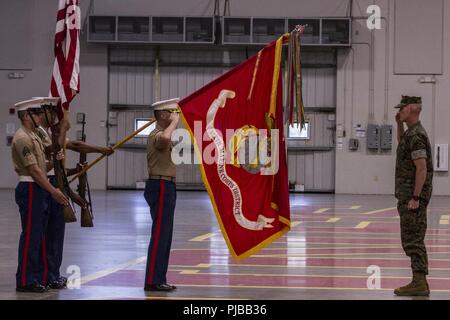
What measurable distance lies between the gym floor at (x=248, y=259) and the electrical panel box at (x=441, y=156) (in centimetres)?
1043

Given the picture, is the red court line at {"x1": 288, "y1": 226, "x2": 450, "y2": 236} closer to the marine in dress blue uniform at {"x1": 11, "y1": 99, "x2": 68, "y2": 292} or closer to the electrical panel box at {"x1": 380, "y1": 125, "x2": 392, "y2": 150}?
the marine in dress blue uniform at {"x1": 11, "y1": 99, "x2": 68, "y2": 292}

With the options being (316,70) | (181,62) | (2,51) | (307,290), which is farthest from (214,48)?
(307,290)

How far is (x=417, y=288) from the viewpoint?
31.4ft

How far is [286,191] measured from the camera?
31.6 ft

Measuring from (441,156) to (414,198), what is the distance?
74.1 feet

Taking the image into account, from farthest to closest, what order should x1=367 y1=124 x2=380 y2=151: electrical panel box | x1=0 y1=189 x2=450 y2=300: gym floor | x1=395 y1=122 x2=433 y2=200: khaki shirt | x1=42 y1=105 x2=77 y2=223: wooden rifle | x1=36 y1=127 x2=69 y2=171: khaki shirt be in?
x1=367 y1=124 x2=380 y2=151: electrical panel box
x1=36 y1=127 x2=69 y2=171: khaki shirt
x1=0 y1=189 x2=450 y2=300: gym floor
x1=42 y1=105 x2=77 y2=223: wooden rifle
x1=395 y1=122 x2=433 y2=200: khaki shirt

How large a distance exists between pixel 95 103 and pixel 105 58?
1.74m

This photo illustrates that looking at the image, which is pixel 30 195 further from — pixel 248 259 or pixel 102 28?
pixel 102 28

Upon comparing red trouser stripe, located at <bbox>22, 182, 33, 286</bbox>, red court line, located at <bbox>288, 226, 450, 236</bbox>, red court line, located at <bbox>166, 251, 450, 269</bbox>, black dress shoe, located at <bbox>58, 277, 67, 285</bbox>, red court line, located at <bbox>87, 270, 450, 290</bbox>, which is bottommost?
red court line, located at <bbox>288, 226, 450, 236</bbox>

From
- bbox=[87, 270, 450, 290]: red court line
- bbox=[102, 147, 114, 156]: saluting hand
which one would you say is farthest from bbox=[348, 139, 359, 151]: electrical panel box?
bbox=[102, 147, 114, 156]: saluting hand

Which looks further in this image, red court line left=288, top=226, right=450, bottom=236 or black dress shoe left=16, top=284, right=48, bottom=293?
red court line left=288, top=226, right=450, bottom=236

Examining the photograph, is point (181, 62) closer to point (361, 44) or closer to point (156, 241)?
point (361, 44)

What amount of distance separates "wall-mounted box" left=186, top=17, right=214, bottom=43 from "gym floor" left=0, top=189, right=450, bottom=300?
1119cm

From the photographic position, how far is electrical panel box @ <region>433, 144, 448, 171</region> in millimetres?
31344
